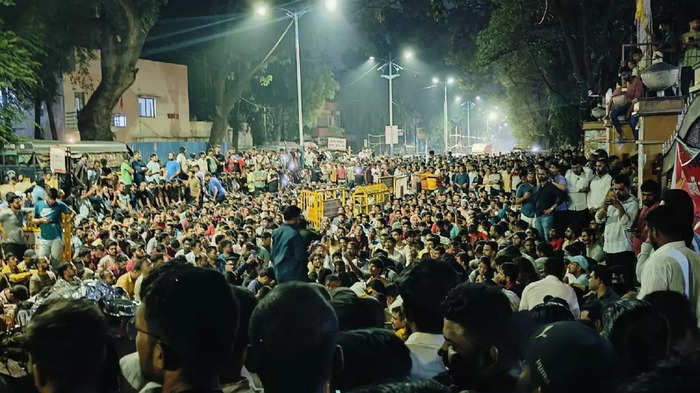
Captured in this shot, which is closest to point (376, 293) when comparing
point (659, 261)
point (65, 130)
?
point (659, 261)

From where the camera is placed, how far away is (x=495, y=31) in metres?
27.2

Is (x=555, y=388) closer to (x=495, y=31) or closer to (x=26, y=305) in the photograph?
(x=26, y=305)

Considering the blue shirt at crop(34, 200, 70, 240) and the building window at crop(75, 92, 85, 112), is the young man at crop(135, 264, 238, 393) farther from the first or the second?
the building window at crop(75, 92, 85, 112)

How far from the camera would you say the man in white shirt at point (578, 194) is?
1116 centimetres

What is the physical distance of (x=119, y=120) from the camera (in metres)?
31.2

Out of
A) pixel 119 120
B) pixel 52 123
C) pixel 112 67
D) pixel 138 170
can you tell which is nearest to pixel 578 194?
Answer: pixel 138 170

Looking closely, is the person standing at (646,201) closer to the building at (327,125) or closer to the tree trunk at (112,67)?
the tree trunk at (112,67)

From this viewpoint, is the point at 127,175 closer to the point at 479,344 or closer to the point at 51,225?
the point at 51,225

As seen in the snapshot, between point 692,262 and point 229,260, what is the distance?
784cm

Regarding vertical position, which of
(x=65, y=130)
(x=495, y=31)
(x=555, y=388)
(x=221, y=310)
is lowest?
(x=555, y=388)

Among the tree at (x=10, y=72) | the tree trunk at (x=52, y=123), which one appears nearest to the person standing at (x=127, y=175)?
the tree at (x=10, y=72)

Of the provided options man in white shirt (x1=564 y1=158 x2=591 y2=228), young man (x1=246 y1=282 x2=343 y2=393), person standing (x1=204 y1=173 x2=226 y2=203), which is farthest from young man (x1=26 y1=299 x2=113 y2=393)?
person standing (x1=204 y1=173 x2=226 y2=203)

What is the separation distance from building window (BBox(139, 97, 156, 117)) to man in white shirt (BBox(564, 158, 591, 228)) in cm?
2592

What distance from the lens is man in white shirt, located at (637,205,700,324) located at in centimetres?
396
